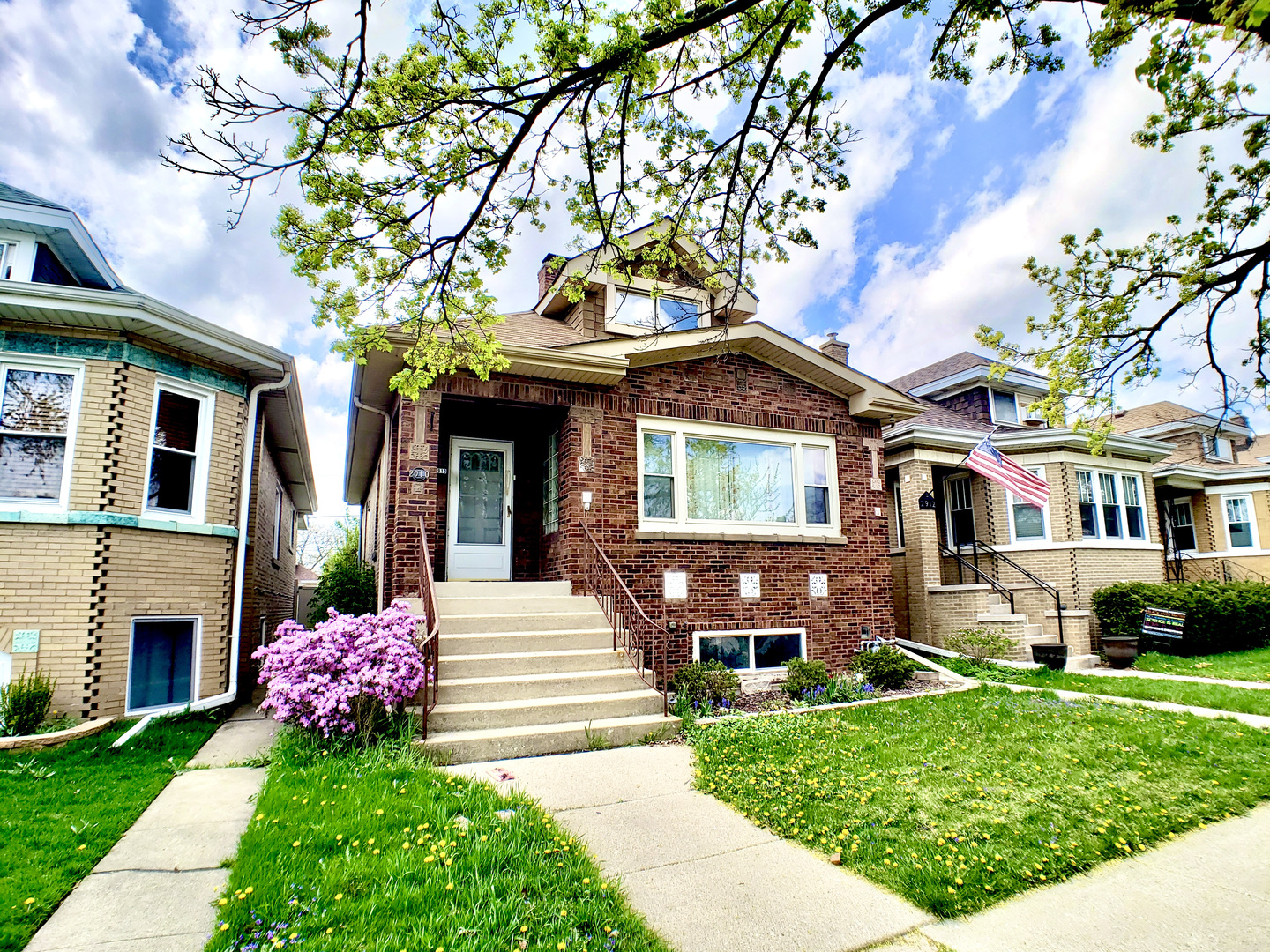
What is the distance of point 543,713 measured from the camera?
6.44 m

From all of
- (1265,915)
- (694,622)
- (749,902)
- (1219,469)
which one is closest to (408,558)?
(694,622)

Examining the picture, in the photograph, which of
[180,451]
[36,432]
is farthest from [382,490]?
[36,432]

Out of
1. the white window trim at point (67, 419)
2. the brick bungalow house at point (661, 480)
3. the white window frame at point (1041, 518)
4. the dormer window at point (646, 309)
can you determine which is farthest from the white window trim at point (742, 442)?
the white window trim at point (67, 419)

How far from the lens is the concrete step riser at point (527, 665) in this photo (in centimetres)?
687

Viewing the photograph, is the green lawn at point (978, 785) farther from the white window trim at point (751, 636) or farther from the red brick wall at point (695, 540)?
the red brick wall at point (695, 540)

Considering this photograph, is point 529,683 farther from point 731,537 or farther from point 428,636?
point 731,537

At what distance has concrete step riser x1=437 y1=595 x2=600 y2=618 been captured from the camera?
7.99 metres

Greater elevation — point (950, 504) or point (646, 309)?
point (646, 309)

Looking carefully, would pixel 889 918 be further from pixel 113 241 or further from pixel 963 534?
pixel 963 534

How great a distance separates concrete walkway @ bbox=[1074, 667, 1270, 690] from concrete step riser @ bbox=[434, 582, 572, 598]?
347 inches

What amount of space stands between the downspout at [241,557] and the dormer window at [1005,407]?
53.0 ft

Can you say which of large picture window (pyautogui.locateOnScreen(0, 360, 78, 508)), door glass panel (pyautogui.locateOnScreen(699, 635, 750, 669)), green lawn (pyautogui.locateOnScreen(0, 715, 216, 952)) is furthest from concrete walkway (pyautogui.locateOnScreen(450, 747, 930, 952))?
large picture window (pyautogui.locateOnScreen(0, 360, 78, 508))

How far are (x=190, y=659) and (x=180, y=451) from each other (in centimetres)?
243

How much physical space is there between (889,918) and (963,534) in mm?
14109
